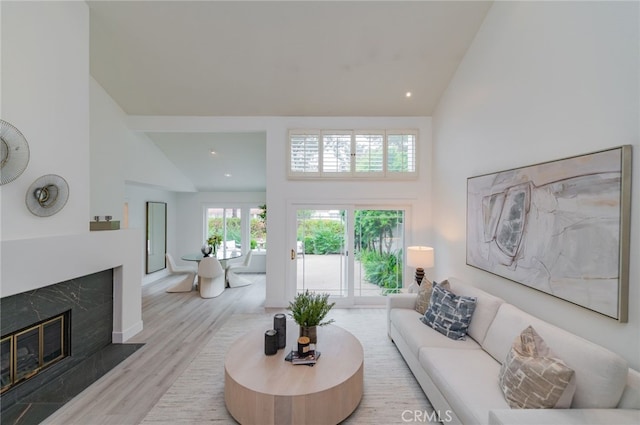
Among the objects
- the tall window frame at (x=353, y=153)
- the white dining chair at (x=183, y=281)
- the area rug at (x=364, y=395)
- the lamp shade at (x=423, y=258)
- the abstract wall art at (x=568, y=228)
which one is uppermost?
the tall window frame at (x=353, y=153)

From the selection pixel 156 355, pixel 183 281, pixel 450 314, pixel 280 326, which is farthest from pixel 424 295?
pixel 183 281

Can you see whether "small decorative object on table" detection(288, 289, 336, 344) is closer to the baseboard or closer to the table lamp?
the table lamp

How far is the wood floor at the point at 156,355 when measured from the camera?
84.4 inches

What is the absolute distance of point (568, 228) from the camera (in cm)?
193

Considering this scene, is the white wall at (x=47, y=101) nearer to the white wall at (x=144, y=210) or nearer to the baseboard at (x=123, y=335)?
the baseboard at (x=123, y=335)

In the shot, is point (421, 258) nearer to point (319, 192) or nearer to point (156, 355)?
point (319, 192)

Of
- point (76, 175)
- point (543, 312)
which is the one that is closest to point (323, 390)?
point (543, 312)

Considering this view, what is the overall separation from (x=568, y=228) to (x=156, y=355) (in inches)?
161

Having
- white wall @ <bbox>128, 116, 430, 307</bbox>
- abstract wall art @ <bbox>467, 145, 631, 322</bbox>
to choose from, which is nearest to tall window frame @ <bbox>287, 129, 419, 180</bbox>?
white wall @ <bbox>128, 116, 430, 307</bbox>

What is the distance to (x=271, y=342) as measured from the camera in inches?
91.0

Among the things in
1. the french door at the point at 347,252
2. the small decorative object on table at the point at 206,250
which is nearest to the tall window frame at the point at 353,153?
the french door at the point at 347,252

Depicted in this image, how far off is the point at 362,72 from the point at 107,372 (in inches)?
181

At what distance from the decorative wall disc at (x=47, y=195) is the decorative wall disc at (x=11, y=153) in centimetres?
21

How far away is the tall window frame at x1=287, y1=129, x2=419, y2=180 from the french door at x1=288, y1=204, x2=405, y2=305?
59cm
